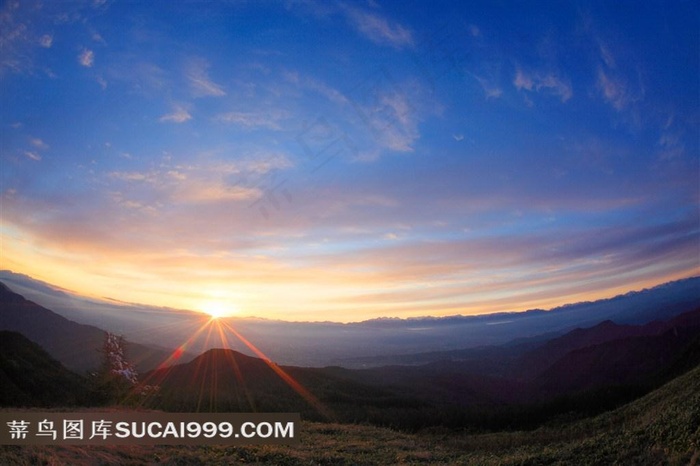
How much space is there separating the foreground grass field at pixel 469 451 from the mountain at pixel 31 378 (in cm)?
3815

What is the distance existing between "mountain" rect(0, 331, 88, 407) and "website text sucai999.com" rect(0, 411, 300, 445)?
3545cm

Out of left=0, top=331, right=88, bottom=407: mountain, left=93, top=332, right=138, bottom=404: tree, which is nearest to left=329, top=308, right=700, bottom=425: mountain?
left=93, top=332, right=138, bottom=404: tree

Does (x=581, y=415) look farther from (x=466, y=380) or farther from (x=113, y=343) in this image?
(x=466, y=380)

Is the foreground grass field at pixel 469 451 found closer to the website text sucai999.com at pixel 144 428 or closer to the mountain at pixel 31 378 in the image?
the website text sucai999.com at pixel 144 428

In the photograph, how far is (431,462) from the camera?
20922mm

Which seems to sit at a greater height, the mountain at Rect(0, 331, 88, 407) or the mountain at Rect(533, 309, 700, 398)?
the mountain at Rect(0, 331, 88, 407)

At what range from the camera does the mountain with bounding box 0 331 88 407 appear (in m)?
52.5

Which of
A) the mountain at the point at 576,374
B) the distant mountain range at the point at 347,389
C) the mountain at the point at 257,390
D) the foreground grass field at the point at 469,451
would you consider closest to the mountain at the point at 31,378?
the distant mountain range at the point at 347,389

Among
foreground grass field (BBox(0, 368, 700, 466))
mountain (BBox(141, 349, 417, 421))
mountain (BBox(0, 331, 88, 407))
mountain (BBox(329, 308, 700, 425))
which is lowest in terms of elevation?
mountain (BBox(329, 308, 700, 425))

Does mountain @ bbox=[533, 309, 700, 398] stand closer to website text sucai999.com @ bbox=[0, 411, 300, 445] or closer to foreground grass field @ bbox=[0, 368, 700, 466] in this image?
foreground grass field @ bbox=[0, 368, 700, 466]

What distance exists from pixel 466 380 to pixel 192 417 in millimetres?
128732

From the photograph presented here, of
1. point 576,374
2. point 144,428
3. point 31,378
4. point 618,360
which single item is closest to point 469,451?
point 144,428

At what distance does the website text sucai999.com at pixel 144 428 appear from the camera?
55.0ft

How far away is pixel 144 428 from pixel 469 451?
19.3 meters
